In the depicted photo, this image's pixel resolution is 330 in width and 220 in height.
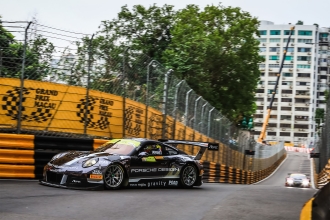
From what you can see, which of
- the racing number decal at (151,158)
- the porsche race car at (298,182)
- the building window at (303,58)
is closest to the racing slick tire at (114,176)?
the racing number decal at (151,158)

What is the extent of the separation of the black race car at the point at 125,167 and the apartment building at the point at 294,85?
140826 millimetres

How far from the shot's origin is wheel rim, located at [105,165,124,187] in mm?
11352

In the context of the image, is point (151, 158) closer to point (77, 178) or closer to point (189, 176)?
point (189, 176)

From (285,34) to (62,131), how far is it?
487ft

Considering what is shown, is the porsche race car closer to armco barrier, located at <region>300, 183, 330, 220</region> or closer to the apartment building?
armco barrier, located at <region>300, 183, 330, 220</region>

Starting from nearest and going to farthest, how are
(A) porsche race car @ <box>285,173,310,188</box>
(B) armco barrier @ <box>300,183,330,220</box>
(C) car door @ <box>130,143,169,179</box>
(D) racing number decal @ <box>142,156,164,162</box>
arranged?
(B) armco barrier @ <box>300,183,330,220</box> → (C) car door @ <box>130,143,169,179</box> → (D) racing number decal @ <box>142,156,164,162</box> → (A) porsche race car @ <box>285,173,310,188</box>

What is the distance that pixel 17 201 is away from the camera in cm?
857

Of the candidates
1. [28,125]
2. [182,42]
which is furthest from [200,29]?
[28,125]

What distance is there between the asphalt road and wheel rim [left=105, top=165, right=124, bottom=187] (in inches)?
14.6

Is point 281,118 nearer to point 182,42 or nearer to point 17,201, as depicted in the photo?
point 182,42

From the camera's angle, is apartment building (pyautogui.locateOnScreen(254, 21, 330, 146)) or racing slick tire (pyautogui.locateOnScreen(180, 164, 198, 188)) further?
apartment building (pyautogui.locateOnScreen(254, 21, 330, 146))

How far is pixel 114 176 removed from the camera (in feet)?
37.8

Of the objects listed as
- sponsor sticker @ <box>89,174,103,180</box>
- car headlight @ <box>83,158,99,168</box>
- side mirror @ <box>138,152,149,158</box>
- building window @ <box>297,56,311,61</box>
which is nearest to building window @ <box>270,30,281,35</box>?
building window @ <box>297,56,311,61</box>

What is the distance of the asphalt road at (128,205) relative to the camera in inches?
303
